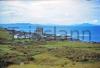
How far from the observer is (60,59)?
323cm

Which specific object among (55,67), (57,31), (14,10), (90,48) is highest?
(14,10)

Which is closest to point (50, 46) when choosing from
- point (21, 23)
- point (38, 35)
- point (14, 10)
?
point (38, 35)

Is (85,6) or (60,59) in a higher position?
(85,6)

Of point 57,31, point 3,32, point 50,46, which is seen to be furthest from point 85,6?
point 3,32

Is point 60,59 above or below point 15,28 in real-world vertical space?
below

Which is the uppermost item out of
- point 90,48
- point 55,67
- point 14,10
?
point 14,10

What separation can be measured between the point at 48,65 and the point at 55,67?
10cm

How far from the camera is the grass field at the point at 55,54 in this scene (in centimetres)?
321

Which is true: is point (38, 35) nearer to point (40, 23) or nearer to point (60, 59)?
point (40, 23)

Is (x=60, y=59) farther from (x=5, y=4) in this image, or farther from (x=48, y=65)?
(x=5, y=4)

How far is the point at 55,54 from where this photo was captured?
3254 millimetres

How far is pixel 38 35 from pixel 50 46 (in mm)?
232

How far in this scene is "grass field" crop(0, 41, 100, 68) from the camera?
10.5ft

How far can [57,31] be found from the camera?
3355 millimetres
